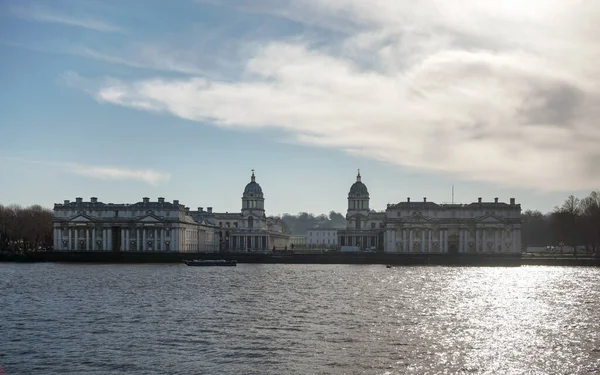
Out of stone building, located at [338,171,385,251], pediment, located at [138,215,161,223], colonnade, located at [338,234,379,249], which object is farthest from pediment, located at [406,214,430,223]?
pediment, located at [138,215,161,223]

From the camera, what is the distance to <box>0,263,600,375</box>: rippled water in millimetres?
33344

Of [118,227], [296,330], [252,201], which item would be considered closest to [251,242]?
[252,201]

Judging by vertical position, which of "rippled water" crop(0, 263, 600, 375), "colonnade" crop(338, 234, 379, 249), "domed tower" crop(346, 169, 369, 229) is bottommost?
"rippled water" crop(0, 263, 600, 375)

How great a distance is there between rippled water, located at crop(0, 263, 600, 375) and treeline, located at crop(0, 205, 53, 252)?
9207cm

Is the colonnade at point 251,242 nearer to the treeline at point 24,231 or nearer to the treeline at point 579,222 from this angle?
the treeline at point 24,231

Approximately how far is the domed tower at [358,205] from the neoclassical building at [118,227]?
148 ft

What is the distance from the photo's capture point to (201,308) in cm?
5391

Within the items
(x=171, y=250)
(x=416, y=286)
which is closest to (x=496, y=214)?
(x=171, y=250)

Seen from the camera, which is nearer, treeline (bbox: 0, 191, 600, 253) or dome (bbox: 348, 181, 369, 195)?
treeline (bbox: 0, 191, 600, 253)

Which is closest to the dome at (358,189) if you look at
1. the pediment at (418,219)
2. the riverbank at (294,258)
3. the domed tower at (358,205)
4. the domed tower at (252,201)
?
the domed tower at (358,205)

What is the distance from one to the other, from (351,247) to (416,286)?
99007mm

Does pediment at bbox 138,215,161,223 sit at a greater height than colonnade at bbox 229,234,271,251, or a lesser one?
greater

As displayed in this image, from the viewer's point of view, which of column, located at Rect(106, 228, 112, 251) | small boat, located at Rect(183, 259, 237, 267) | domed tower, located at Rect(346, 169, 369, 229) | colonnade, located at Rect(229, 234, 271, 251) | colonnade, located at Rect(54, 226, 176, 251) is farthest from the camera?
colonnade, located at Rect(229, 234, 271, 251)

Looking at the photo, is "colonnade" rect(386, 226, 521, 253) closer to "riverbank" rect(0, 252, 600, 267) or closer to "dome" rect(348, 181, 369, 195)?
"riverbank" rect(0, 252, 600, 267)
